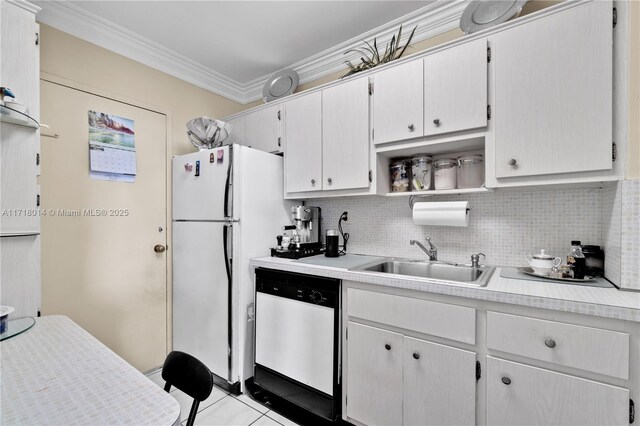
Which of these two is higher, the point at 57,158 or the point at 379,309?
the point at 57,158

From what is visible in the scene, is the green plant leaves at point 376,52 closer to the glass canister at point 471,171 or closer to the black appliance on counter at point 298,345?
the glass canister at point 471,171

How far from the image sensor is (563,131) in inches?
52.9

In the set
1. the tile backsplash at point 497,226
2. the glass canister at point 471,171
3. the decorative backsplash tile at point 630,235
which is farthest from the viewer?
the glass canister at point 471,171

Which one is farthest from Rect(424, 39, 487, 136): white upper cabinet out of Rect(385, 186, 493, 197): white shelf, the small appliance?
the small appliance

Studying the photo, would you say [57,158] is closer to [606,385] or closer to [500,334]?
[500,334]

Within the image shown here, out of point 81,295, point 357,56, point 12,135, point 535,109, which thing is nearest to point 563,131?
point 535,109

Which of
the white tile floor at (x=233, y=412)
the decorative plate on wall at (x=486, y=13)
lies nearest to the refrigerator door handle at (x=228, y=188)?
the white tile floor at (x=233, y=412)

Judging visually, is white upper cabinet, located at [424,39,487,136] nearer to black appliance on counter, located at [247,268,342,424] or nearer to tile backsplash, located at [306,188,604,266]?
tile backsplash, located at [306,188,604,266]

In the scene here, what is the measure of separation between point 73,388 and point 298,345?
123 centimetres

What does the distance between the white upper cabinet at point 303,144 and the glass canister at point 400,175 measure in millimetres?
545

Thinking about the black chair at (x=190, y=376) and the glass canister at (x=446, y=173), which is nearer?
the black chair at (x=190, y=376)

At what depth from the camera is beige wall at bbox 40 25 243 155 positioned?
6.22 ft

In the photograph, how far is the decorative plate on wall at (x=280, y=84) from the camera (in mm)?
2619

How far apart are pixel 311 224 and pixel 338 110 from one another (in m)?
0.94
